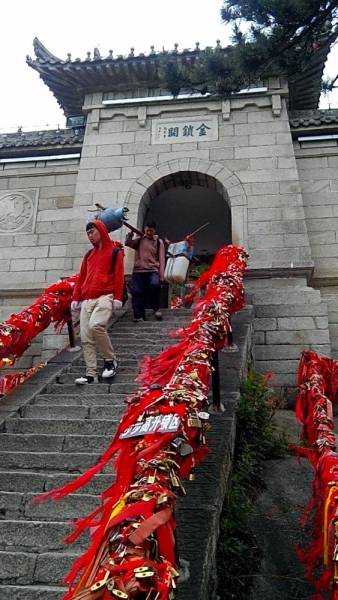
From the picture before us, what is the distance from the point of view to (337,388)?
20.0 ft

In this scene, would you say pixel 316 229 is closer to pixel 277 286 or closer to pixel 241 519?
pixel 277 286

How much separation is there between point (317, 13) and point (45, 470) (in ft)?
15.2

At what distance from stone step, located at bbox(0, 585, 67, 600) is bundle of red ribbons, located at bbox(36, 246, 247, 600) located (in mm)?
167

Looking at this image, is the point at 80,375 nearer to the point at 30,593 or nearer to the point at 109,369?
the point at 109,369

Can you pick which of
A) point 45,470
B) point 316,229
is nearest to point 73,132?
point 316,229

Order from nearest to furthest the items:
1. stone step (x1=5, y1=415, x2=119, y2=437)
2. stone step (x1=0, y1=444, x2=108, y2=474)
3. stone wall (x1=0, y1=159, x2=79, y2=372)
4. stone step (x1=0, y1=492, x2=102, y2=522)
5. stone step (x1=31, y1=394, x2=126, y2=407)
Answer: stone step (x1=0, y1=492, x2=102, y2=522), stone step (x1=0, y1=444, x2=108, y2=474), stone step (x1=5, y1=415, x2=119, y2=437), stone step (x1=31, y1=394, x2=126, y2=407), stone wall (x1=0, y1=159, x2=79, y2=372)

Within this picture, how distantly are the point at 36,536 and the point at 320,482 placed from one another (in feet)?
5.90

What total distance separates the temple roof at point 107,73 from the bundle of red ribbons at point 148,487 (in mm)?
8385

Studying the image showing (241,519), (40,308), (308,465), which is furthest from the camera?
(40,308)

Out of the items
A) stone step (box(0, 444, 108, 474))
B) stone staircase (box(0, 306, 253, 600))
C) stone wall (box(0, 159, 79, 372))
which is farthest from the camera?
stone wall (box(0, 159, 79, 372))

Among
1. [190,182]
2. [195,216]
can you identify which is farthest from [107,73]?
[195,216]

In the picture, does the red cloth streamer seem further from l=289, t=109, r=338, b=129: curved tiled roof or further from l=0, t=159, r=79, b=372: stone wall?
l=289, t=109, r=338, b=129: curved tiled roof

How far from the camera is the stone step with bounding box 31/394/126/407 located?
456 centimetres

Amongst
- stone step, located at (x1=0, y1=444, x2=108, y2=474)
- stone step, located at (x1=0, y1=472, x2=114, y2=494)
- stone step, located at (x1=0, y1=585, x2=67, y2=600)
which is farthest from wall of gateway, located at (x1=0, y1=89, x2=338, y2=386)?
stone step, located at (x1=0, y1=585, x2=67, y2=600)
